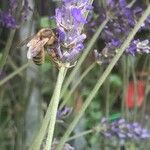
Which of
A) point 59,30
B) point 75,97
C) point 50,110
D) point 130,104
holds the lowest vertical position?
point 130,104

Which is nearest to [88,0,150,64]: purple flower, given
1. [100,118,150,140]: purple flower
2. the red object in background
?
[100,118,150,140]: purple flower

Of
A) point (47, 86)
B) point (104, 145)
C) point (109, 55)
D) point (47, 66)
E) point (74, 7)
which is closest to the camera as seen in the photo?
point (74, 7)

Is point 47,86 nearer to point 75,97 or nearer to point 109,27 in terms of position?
point 75,97

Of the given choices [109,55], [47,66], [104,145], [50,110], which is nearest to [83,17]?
[50,110]

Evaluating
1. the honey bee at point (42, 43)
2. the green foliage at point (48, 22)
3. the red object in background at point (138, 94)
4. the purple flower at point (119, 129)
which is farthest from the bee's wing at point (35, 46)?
the red object in background at point (138, 94)

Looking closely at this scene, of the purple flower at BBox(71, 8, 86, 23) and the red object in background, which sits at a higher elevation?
the purple flower at BBox(71, 8, 86, 23)

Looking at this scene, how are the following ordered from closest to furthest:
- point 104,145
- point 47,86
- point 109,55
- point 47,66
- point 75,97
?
1. point 109,55
2. point 104,145
3. point 75,97
4. point 47,86
5. point 47,66

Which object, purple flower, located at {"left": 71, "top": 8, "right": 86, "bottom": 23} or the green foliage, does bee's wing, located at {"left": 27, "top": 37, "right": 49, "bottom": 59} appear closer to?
purple flower, located at {"left": 71, "top": 8, "right": 86, "bottom": 23}
